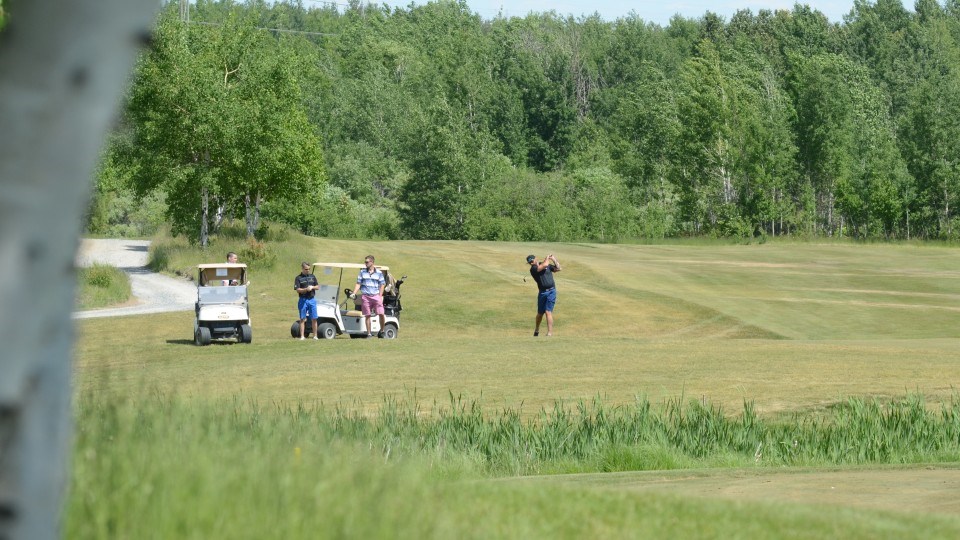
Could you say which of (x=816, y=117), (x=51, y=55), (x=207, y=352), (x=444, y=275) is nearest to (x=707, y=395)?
(x=207, y=352)

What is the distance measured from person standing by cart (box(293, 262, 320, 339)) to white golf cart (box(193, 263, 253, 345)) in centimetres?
117

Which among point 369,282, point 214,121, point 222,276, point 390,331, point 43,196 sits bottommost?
point 390,331

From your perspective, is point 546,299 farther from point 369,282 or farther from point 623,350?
point 623,350

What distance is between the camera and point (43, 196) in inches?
143

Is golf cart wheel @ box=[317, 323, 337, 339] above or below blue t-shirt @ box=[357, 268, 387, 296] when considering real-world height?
below

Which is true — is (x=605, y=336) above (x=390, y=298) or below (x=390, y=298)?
below

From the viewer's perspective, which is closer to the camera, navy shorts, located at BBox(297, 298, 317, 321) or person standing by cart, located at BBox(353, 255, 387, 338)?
navy shorts, located at BBox(297, 298, 317, 321)

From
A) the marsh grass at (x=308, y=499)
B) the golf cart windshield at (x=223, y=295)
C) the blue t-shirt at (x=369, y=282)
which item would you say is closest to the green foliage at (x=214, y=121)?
the blue t-shirt at (x=369, y=282)

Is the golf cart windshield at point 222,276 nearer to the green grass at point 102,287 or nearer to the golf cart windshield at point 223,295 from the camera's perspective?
the golf cart windshield at point 223,295

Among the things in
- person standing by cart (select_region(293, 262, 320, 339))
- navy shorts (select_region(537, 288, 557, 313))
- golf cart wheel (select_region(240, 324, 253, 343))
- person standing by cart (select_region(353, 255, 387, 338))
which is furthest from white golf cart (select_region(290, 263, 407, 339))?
navy shorts (select_region(537, 288, 557, 313))

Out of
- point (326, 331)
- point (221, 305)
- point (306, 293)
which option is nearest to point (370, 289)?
point (326, 331)

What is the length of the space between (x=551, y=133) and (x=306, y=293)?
324 feet

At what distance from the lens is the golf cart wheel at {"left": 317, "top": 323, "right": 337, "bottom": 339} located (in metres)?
29.7

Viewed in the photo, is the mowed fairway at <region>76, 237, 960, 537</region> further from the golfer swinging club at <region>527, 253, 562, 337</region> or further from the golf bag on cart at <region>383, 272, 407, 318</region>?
the golf bag on cart at <region>383, 272, 407, 318</region>
